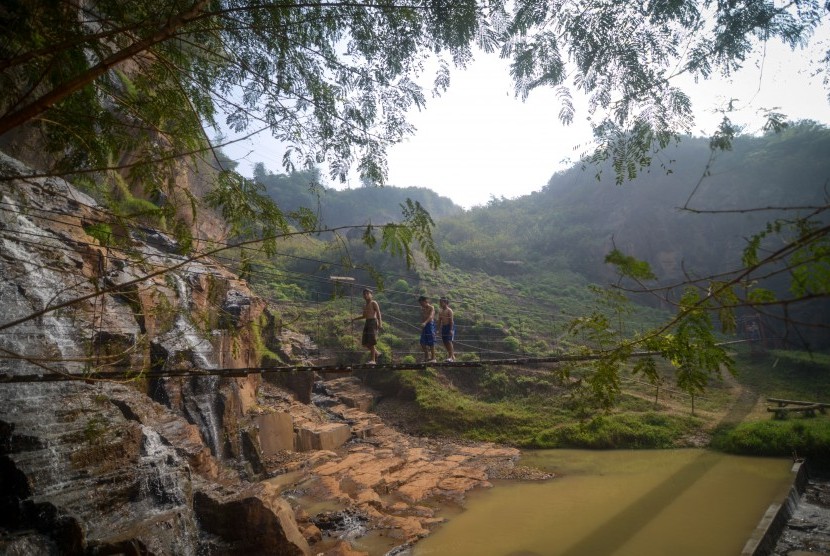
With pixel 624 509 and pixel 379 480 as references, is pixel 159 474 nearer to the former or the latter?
pixel 379 480

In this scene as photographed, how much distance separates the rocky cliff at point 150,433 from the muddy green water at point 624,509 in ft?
2.65

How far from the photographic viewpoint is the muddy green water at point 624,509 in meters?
6.12

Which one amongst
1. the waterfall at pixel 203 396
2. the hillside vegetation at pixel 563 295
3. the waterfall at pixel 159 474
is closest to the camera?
the waterfall at pixel 159 474

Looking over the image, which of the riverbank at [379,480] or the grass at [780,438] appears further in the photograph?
the grass at [780,438]

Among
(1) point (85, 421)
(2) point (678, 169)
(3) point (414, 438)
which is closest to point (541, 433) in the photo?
(3) point (414, 438)

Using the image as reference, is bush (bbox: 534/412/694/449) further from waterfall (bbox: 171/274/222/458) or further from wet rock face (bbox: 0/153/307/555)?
wet rock face (bbox: 0/153/307/555)

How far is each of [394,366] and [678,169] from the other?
35105 mm

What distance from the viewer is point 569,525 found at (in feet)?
22.3

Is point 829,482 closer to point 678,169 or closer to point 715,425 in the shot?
point 715,425

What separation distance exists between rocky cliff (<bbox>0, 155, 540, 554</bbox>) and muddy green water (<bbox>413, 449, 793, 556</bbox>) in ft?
2.65

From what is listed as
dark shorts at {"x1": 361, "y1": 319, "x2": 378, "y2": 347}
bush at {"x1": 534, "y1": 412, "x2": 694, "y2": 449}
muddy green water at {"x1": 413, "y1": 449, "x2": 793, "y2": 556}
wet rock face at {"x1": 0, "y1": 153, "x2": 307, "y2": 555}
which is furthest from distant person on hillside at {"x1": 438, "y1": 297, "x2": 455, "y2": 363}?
bush at {"x1": 534, "y1": 412, "x2": 694, "y2": 449}

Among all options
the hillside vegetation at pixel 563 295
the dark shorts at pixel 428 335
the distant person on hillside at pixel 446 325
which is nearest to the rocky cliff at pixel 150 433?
the hillside vegetation at pixel 563 295

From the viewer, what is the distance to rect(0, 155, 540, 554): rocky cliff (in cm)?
366

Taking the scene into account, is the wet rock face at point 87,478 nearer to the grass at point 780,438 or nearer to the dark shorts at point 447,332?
the dark shorts at point 447,332
